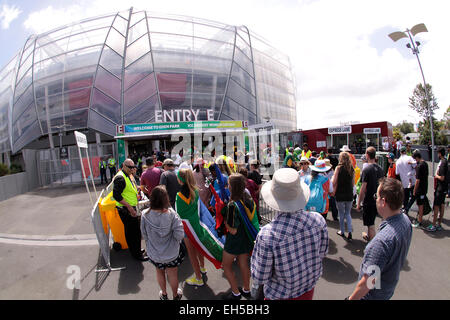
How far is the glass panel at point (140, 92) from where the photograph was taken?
19.0 m

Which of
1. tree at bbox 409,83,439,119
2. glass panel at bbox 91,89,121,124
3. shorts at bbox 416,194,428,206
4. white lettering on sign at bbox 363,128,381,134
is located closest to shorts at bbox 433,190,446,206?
shorts at bbox 416,194,428,206

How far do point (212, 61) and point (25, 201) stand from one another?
1697 cm

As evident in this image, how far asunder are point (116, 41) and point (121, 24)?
2.21 metres

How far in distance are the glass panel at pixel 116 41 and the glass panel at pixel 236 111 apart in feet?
33.0

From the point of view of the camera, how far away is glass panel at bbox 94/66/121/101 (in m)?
18.6

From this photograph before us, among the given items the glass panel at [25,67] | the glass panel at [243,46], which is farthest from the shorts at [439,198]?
the glass panel at [25,67]

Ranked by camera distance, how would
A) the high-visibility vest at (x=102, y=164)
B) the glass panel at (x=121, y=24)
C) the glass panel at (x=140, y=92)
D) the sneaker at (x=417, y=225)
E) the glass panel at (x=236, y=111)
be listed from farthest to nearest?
1. the glass panel at (x=236, y=111)
2. the glass panel at (x=121, y=24)
3. the glass panel at (x=140, y=92)
4. the high-visibility vest at (x=102, y=164)
5. the sneaker at (x=417, y=225)

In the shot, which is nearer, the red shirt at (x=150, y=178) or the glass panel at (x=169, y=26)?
the red shirt at (x=150, y=178)

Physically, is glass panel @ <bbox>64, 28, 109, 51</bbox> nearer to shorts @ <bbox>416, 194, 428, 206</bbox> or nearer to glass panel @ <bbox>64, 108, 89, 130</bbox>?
glass panel @ <bbox>64, 108, 89, 130</bbox>

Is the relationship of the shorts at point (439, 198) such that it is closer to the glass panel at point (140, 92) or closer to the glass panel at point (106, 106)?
the glass panel at point (140, 92)

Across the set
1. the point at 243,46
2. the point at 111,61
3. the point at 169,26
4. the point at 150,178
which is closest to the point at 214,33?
the point at 243,46

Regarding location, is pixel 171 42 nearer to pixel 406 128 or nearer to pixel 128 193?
pixel 128 193

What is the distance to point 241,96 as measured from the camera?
21844 mm
